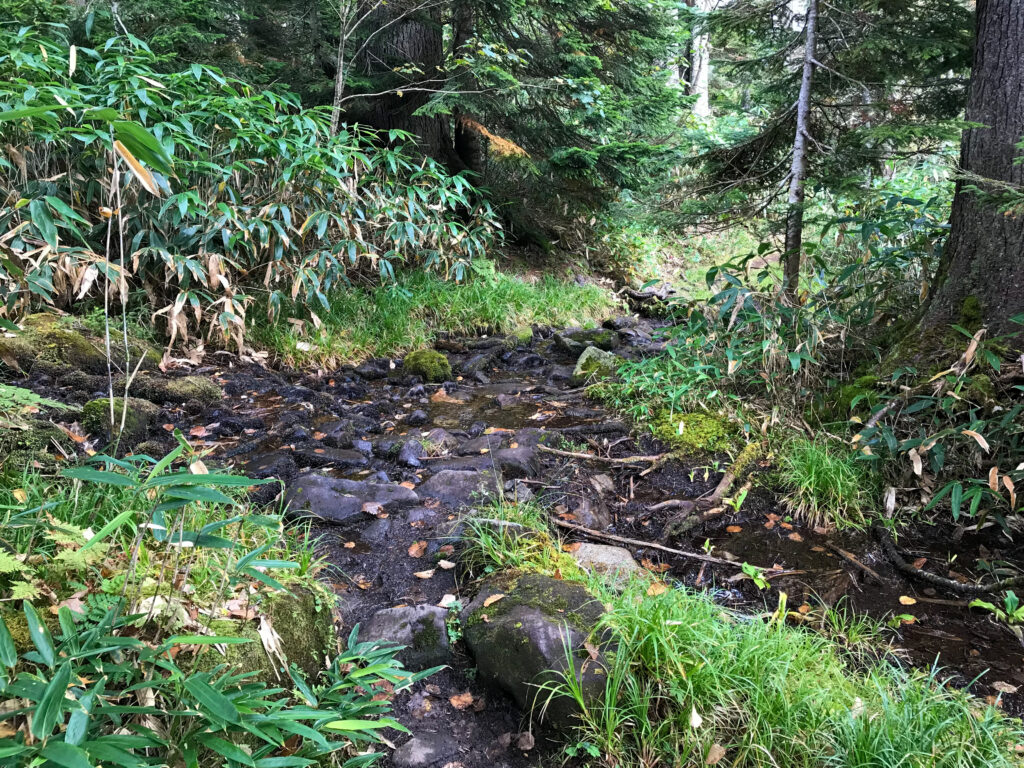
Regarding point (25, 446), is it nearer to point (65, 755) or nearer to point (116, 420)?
point (116, 420)

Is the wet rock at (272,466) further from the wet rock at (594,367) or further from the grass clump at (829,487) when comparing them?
the grass clump at (829,487)

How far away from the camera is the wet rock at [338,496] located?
3.15m

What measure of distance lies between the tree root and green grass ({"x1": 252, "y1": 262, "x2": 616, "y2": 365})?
4.58 meters

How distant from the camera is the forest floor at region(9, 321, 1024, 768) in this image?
2.31 m

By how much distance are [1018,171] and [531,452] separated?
3.20 m

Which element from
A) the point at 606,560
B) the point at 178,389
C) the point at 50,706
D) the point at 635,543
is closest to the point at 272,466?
the point at 178,389

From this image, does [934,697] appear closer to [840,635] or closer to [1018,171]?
[840,635]

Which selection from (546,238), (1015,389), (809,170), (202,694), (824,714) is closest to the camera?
(202,694)

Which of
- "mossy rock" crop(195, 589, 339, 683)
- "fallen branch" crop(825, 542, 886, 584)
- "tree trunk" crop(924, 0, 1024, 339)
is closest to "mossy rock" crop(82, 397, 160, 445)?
"mossy rock" crop(195, 589, 339, 683)

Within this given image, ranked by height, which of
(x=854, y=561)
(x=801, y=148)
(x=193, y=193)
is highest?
(x=801, y=148)

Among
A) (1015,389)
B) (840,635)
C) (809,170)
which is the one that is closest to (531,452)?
(840,635)

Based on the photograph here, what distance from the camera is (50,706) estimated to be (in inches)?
40.0

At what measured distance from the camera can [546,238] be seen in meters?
9.68

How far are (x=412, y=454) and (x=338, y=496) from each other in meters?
0.76
